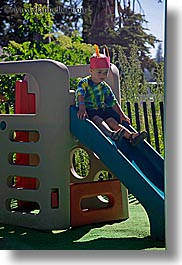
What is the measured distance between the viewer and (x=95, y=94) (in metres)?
4.51

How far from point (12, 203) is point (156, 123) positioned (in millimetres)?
1374

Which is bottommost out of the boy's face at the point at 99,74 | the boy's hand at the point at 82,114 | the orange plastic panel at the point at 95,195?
the orange plastic panel at the point at 95,195

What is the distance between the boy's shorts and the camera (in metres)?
4.45

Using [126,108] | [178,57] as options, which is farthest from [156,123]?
[178,57]

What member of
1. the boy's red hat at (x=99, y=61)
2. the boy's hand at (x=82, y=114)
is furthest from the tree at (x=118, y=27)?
the boy's hand at (x=82, y=114)

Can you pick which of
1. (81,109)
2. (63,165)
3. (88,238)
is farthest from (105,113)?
(88,238)

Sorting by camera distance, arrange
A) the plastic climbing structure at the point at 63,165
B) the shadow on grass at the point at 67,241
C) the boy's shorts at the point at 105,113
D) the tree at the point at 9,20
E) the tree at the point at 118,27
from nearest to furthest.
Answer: the shadow on grass at the point at 67,241 → the plastic climbing structure at the point at 63,165 → the boy's shorts at the point at 105,113 → the tree at the point at 118,27 → the tree at the point at 9,20

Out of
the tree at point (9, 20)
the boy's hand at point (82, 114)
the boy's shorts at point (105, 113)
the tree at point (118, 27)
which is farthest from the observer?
the tree at point (9, 20)

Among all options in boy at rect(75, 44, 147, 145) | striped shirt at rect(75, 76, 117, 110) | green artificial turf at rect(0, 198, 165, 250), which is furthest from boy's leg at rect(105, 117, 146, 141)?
green artificial turf at rect(0, 198, 165, 250)

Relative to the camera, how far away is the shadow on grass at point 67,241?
13.2 feet

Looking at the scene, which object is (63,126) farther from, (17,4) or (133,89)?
(17,4)

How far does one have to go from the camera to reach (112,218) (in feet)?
→ 15.4

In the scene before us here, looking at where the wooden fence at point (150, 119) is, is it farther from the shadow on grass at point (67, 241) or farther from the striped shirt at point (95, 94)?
the shadow on grass at point (67, 241)

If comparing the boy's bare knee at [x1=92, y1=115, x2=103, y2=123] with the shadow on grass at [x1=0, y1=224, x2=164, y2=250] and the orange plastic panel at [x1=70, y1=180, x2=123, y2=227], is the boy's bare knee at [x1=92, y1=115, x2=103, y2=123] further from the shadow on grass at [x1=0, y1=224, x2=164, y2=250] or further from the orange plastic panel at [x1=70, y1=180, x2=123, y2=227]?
the shadow on grass at [x1=0, y1=224, x2=164, y2=250]
